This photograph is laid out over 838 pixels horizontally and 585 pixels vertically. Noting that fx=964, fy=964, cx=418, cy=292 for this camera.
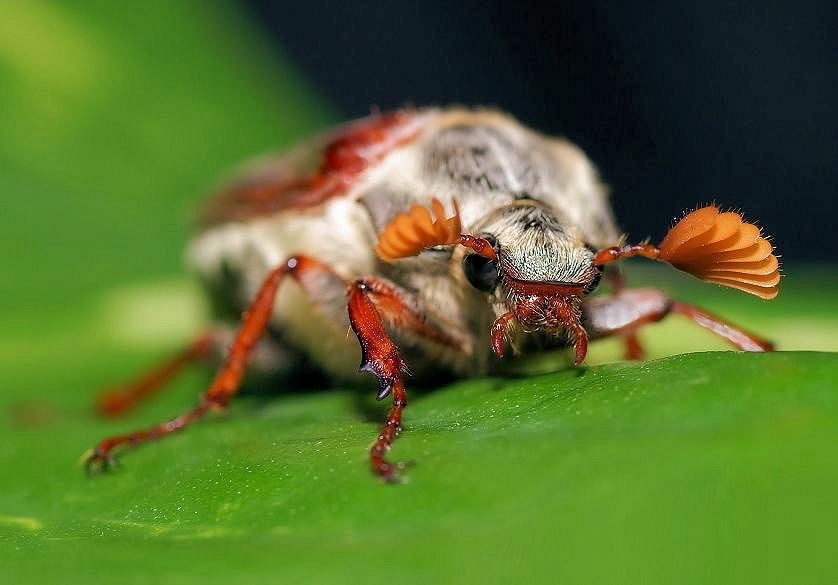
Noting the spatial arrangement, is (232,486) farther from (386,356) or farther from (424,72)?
(424,72)

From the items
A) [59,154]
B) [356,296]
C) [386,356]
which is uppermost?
[59,154]

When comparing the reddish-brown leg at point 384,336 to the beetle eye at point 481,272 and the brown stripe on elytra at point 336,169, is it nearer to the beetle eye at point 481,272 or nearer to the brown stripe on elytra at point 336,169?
the beetle eye at point 481,272

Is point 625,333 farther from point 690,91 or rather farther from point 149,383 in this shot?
point 690,91

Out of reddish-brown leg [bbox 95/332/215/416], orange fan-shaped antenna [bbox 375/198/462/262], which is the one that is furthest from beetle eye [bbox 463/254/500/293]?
reddish-brown leg [bbox 95/332/215/416]

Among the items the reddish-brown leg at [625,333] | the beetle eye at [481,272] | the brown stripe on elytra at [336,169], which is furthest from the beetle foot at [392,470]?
the brown stripe on elytra at [336,169]

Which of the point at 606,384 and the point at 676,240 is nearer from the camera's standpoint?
the point at 606,384

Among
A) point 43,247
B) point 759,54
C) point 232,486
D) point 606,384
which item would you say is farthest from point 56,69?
point 759,54

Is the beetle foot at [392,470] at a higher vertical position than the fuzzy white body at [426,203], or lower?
Answer: lower
